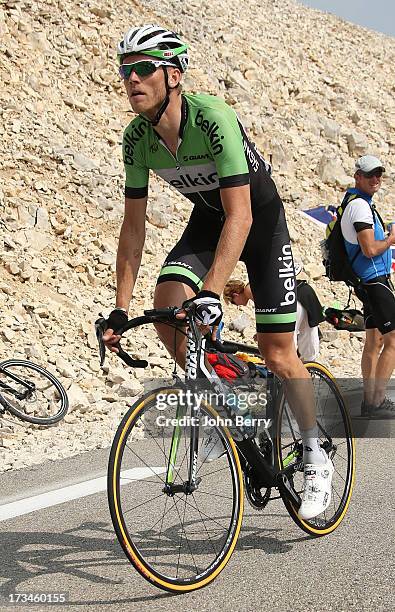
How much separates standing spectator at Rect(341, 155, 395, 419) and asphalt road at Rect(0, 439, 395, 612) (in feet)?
10.0

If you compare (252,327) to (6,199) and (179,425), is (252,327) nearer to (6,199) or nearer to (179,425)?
(6,199)

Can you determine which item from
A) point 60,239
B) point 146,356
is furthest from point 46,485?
point 60,239

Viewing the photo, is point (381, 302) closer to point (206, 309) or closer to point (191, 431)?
point (191, 431)

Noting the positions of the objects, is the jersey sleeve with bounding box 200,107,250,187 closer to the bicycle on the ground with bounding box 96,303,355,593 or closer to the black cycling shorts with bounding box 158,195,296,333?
the black cycling shorts with bounding box 158,195,296,333

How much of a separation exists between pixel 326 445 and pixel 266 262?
3.86 ft

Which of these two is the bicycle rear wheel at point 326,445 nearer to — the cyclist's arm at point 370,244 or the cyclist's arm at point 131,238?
the cyclist's arm at point 131,238

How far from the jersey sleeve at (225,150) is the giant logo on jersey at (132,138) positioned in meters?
0.40

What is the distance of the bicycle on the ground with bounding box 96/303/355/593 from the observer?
3.95 metres

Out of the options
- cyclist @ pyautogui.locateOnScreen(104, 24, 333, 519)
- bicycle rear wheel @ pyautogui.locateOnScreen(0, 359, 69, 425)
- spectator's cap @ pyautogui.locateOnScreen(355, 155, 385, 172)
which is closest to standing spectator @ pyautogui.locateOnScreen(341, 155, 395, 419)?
spectator's cap @ pyautogui.locateOnScreen(355, 155, 385, 172)

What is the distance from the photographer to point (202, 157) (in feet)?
14.6

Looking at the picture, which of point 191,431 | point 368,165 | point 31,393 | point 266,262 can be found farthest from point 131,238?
point 31,393

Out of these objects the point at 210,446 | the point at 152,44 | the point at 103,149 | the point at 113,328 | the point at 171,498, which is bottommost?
the point at 171,498

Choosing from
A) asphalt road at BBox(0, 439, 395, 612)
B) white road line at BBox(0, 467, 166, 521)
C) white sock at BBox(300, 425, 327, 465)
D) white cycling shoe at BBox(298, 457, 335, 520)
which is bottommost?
asphalt road at BBox(0, 439, 395, 612)

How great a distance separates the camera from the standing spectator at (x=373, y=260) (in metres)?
8.73
